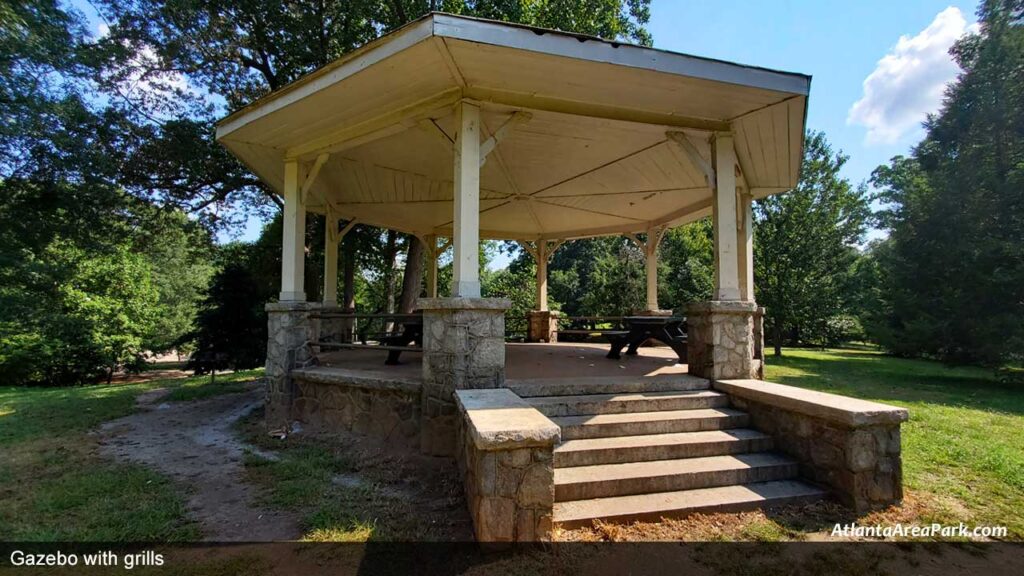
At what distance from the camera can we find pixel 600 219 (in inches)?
352

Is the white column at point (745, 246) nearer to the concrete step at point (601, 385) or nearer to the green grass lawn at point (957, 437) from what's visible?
the green grass lawn at point (957, 437)

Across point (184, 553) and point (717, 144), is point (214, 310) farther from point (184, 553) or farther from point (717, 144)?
point (717, 144)

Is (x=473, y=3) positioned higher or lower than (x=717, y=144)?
higher

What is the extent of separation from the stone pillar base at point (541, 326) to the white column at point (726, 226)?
222 inches

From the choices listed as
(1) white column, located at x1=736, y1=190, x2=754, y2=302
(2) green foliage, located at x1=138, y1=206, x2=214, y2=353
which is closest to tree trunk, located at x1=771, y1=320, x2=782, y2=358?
(1) white column, located at x1=736, y1=190, x2=754, y2=302

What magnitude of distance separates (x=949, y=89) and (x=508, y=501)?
59.2 feet

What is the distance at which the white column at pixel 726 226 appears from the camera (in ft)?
14.0

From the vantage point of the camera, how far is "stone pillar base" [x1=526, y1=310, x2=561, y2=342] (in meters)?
9.83

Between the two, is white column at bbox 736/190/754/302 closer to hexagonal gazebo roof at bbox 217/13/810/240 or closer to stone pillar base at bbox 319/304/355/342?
hexagonal gazebo roof at bbox 217/13/810/240

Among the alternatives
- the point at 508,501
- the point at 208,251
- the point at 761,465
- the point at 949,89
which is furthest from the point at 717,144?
the point at 949,89

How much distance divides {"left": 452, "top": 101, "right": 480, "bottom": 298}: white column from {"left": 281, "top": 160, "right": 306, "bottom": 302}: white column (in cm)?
271

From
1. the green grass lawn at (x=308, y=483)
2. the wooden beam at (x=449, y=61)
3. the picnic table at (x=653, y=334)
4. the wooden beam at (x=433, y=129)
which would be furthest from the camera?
the picnic table at (x=653, y=334)

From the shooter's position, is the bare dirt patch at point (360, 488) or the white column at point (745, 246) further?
the white column at point (745, 246)

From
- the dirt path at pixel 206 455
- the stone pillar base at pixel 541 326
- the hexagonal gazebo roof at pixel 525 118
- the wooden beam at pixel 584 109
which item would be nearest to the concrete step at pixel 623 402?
the dirt path at pixel 206 455
